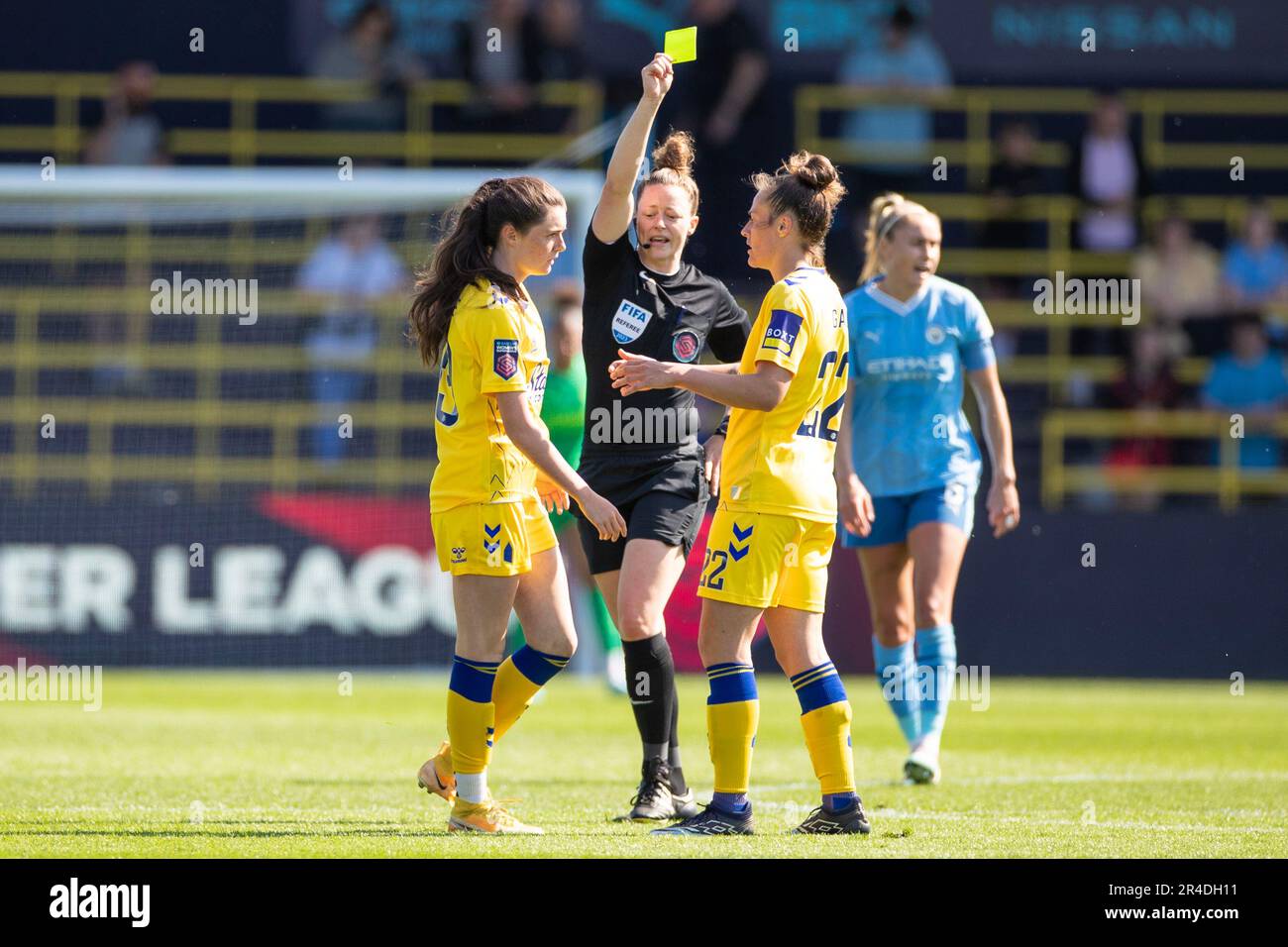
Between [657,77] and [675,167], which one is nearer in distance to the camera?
[657,77]

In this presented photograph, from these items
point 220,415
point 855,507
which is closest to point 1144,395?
point 220,415

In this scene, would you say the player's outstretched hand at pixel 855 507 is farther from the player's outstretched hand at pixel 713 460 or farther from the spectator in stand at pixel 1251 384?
the spectator in stand at pixel 1251 384

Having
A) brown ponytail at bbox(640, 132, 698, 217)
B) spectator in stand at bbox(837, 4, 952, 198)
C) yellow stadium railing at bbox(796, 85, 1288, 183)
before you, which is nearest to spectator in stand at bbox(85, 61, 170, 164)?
yellow stadium railing at bbox(796, 85, 1288, 183)

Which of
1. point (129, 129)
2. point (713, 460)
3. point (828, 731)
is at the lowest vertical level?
point (828, 731)

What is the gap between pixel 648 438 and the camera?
6.24 meters

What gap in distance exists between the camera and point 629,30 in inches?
699

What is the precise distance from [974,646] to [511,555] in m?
7.97

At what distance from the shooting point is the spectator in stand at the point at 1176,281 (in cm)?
1602

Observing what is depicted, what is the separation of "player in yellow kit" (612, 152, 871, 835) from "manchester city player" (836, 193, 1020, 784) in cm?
179

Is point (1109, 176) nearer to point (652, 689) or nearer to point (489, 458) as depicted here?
point (652, 689)

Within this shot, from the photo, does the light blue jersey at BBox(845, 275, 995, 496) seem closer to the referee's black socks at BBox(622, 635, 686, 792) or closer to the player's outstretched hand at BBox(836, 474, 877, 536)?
the player's outstretched hand at BBox(836, 474, 877, 536)

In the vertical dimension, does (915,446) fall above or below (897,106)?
below

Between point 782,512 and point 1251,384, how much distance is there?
1090 centimetres
